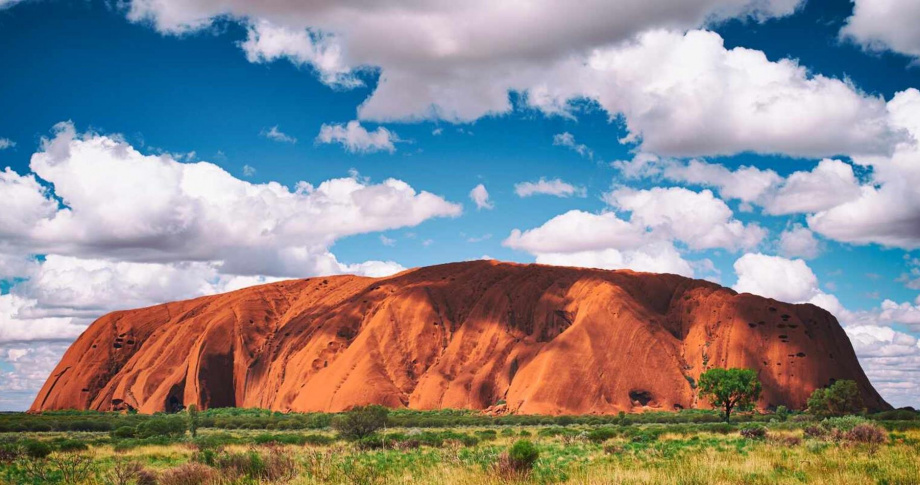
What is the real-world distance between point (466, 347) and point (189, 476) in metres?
97.4

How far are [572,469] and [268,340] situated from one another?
4695 inches

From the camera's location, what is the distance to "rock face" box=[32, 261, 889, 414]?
98.9m

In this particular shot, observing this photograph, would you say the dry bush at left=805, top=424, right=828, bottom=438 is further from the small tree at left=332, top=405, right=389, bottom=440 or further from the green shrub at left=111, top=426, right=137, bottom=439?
the green shrub at left=111, top=426, right=137, bottom=439

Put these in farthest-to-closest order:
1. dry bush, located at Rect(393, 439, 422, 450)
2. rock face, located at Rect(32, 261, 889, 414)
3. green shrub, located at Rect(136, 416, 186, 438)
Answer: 1. rock face, located at Rect(32, 261, 889, 414)
2. green shrub, located at Rect(136, 416, 186, 438)
3. dry bush, located at Rect(393, 439, 422, 450)

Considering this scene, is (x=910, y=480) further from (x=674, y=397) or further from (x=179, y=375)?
(x=179, y=375)

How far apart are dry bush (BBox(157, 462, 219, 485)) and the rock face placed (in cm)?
7713

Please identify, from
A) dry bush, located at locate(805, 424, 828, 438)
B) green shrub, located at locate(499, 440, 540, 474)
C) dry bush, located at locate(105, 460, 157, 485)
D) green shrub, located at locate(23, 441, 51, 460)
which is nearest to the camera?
green shrub, located at locate(499, 440, 540, 474)

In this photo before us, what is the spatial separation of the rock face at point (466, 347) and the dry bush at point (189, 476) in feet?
253

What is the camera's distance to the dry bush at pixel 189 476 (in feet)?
Result: 54.0

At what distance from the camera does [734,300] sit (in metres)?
113

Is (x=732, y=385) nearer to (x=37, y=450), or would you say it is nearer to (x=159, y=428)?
(x=159, y=428)

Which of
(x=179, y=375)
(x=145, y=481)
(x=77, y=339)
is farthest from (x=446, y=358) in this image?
(x=145, y=481)

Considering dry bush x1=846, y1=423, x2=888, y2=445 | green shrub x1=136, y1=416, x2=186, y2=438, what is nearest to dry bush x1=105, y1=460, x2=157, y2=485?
dry bush x1=846, y1=423, x2=888, y2=445

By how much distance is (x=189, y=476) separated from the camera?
1664 centimetres
